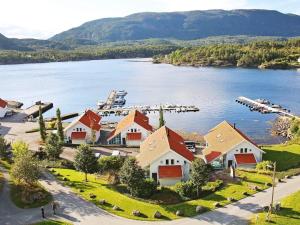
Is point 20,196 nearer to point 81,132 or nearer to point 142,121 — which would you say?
point 81,132

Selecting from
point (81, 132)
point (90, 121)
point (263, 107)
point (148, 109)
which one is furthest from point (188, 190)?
point (263, 107)

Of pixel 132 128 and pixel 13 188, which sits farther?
pixel 132 128

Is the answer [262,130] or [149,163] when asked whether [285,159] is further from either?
[262,130]

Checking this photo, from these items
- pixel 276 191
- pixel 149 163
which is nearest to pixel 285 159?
pixel 276 191

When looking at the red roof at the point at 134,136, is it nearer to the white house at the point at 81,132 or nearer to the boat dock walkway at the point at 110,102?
the white house at the point at 81,132

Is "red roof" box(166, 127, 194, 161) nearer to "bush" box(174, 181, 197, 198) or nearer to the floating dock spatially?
"bush" box(174, 181, 197, 198)

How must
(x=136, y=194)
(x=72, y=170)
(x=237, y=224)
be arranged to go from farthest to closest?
(x=72, y=170) → (x=136, y=194) → (x=237, y=224)
